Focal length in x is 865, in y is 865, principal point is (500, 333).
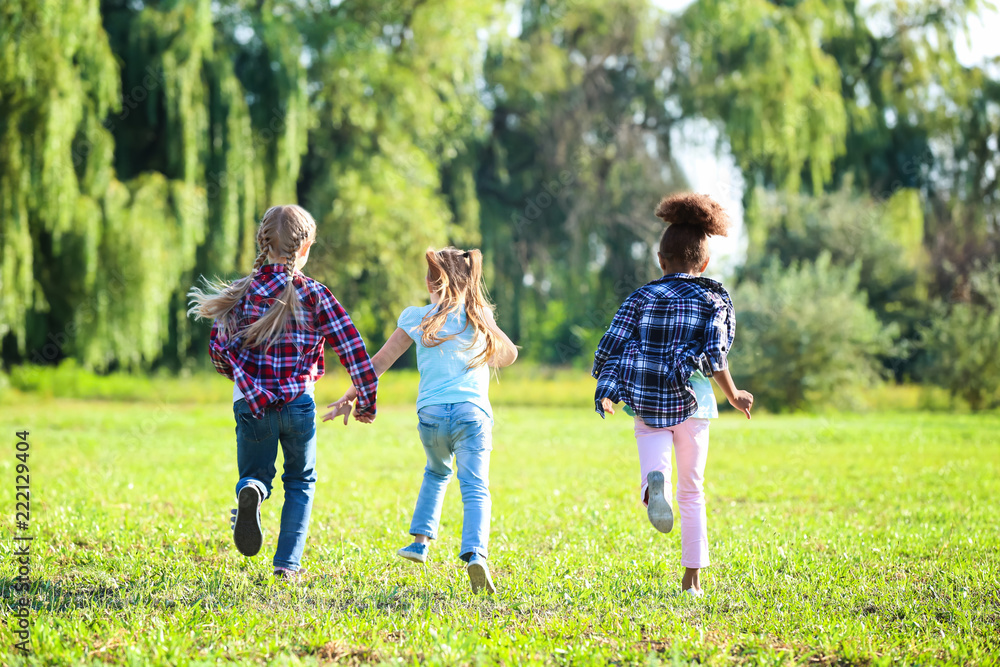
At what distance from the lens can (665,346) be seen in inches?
164

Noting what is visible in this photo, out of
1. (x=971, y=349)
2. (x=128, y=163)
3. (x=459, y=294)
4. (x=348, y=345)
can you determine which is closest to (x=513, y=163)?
(x=128, y=163)

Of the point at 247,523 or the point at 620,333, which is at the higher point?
the point at 620,333

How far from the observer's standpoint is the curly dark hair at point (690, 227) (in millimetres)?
4238

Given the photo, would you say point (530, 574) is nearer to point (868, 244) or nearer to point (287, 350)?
point (287, 350)

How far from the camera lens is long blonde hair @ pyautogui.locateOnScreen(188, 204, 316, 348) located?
4.11 m

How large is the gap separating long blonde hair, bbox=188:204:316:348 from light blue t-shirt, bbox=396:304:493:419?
586mm

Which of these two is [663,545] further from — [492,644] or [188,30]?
[188,30]

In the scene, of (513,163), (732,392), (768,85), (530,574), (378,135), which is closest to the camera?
(732,392)

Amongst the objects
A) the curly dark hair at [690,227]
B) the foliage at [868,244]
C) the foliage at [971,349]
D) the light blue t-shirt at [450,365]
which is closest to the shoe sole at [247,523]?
the light blue t-shirt at [450,365]

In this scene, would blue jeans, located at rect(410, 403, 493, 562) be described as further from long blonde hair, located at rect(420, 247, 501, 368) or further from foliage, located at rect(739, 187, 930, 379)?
foliage, located at rect(739, 187, 930, 379)

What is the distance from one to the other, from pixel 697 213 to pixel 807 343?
16.9m

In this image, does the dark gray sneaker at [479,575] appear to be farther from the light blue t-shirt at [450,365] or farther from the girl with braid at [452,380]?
the light blue t-shirt at [450,365]

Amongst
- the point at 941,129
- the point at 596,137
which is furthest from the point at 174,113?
the point at 941,129

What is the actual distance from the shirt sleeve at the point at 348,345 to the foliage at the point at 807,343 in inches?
684
